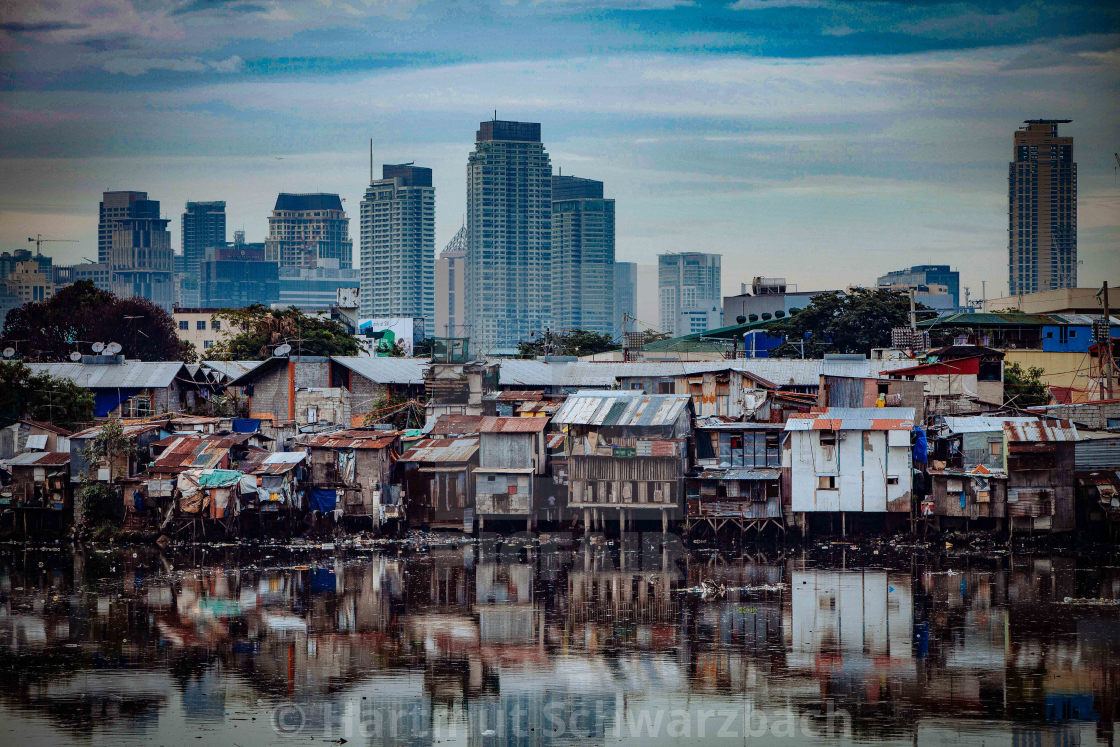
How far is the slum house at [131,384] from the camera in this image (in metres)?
62.7

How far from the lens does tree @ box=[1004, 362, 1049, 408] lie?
60.0 m

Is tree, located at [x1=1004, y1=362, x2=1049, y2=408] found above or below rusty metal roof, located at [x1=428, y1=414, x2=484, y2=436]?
above

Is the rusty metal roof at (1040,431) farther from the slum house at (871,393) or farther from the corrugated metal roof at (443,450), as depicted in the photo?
the corrugated metal roof at (443,450)

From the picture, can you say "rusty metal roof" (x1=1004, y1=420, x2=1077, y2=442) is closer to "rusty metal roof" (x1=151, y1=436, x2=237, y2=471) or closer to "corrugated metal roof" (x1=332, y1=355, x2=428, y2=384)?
"rusty metal roof" (x1=151, y1=436, x2=237, y2=471)

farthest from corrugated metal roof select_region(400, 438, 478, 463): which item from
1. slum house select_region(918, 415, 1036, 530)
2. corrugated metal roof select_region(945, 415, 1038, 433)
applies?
corrugated metal roof select_region(945, 415, 1038, 433)

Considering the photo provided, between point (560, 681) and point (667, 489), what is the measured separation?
61.8 feet

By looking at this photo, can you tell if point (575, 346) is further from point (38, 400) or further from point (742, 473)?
point (742, 473)

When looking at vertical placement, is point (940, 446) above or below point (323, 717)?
above

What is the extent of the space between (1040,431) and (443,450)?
2253 centimetres

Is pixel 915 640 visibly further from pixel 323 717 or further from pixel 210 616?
pixel 210 616

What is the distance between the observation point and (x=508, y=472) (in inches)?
1967

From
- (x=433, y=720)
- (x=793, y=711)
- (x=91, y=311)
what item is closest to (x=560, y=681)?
(x=433, y=720)

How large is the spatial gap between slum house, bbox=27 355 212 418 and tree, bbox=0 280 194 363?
22.6m

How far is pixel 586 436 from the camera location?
49.9 metres
